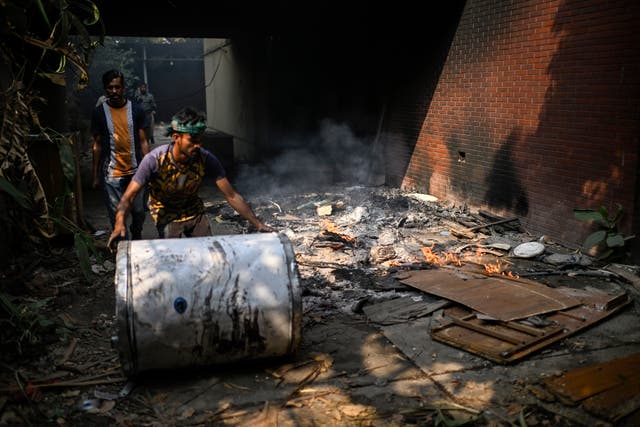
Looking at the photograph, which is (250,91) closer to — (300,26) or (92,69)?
(300,26)

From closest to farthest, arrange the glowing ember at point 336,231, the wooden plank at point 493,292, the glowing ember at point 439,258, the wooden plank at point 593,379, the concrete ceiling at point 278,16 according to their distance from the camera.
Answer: the wooden plank at point 593,379, the wooden plank at point 493,292, the glowing ember at point 439,258, the glowing ember at point 336,231, the concrete ceiling at point 278,16

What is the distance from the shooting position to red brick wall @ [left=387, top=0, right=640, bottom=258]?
6727 mm

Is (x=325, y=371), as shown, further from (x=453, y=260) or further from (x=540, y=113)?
(x=540, y=113)

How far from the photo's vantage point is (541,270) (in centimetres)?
677

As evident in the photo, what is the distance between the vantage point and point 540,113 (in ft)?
26.4

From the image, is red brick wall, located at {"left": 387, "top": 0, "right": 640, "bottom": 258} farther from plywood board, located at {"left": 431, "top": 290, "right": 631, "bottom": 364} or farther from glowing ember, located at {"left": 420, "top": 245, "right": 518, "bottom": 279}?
plywood board, located at {"left": 431, "top": 290, "right": 631, "bottom": 364}

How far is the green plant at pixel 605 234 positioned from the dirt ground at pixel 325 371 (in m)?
0.29

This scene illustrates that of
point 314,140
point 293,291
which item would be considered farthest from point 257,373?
point 314,140

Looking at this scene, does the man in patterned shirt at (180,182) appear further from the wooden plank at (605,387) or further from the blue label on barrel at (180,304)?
the wooden plank at (605,387)

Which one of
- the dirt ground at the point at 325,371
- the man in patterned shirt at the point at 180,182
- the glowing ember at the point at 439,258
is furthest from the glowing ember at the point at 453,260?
the man in patterned shirt at the point at 180,182

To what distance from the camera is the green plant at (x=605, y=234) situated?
6723 millimetres

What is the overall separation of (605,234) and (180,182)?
5.33 m

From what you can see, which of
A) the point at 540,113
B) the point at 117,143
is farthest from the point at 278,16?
the point at 117,143

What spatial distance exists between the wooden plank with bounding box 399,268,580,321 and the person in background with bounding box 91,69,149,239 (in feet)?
11.0
